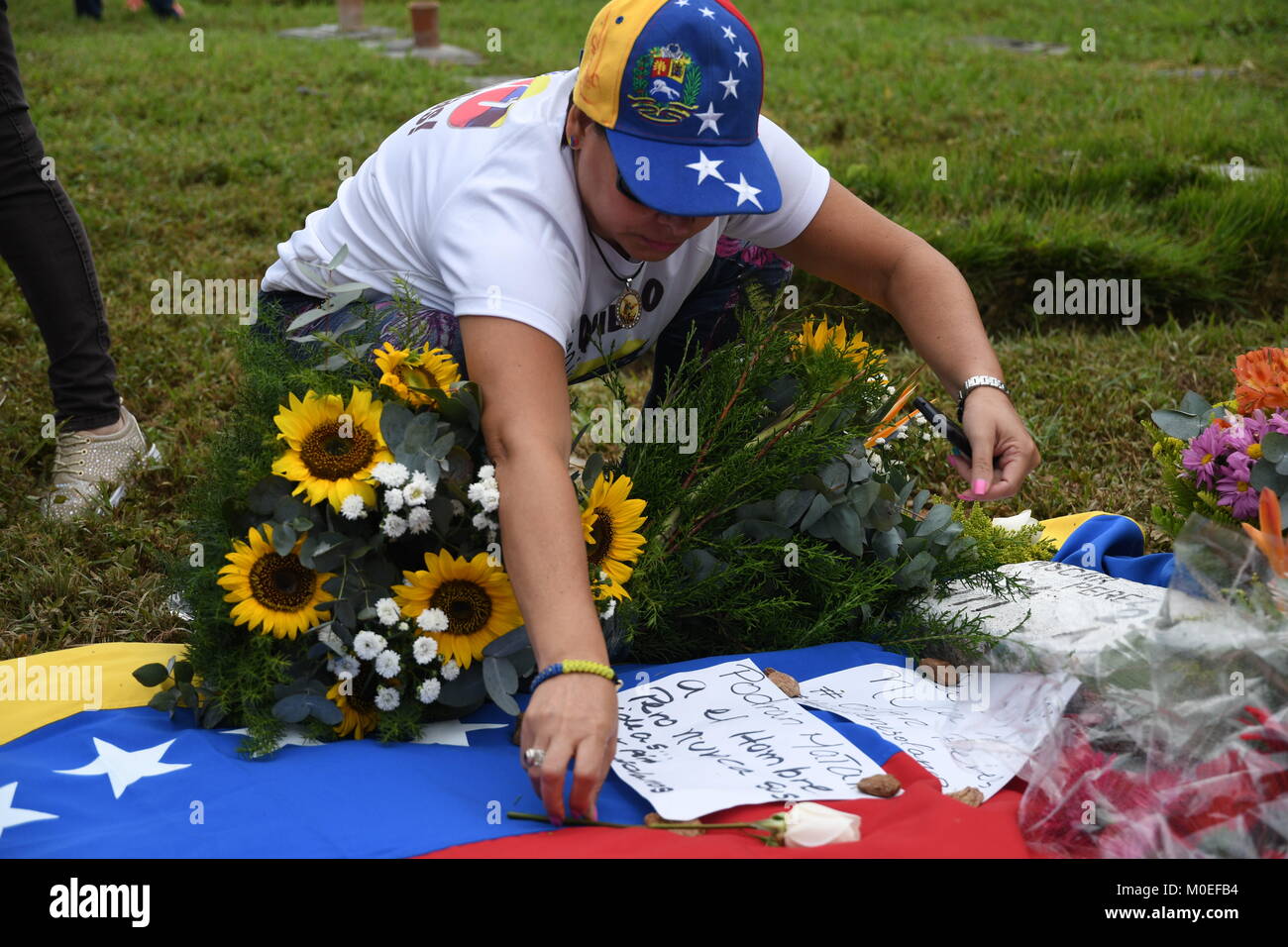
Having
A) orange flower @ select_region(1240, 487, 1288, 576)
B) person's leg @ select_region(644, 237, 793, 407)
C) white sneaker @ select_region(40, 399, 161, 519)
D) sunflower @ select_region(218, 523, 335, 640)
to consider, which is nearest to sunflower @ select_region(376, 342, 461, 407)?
sunflower @ select_region(218, 523, 335, 640)

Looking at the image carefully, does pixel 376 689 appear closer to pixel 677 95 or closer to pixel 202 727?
pixel 202 727

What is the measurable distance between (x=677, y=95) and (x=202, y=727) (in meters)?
1.19

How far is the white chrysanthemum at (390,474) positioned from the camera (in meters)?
1.72

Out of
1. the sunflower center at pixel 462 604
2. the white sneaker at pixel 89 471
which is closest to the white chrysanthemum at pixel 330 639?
the sunflower center at pixel 462 604

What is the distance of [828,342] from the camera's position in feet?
7.37

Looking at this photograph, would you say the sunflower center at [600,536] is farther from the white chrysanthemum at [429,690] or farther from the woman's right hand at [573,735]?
the woman's right hand at [573,735]

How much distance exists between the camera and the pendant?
214 cm

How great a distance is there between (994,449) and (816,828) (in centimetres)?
82

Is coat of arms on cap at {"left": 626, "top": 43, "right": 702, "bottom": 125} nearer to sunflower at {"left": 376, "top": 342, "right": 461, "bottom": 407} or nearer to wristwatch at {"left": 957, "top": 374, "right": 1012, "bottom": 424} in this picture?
sunflower at {"left": 376, "top": 342, "right": 461, "bottom": 407}

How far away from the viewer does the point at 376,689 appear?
1.83 meters

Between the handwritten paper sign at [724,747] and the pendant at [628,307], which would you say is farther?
the pendant at [628,307]

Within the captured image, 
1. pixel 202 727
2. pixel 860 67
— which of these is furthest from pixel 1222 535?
pixel 860 67

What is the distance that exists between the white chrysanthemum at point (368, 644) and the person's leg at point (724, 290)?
0.92 metres

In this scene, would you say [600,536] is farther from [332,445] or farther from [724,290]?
[724,290]
